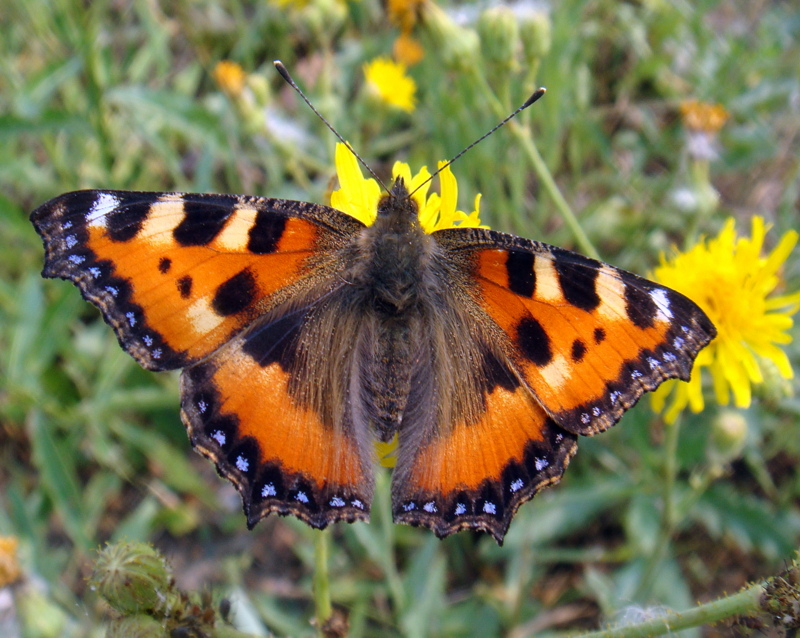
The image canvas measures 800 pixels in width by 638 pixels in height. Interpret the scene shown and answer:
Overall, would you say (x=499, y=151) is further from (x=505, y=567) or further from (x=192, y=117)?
(x=505, y=567)

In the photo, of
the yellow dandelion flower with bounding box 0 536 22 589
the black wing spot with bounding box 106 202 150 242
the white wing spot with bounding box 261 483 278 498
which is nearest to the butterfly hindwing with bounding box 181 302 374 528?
the white wing spot with bounding box 261 483 278 498

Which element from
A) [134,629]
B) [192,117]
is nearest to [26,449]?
[192,117]

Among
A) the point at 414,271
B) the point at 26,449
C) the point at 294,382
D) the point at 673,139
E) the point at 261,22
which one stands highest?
the point at 261,22

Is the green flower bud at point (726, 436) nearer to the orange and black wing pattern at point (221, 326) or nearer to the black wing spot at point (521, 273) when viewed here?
the black wing spot at point (521, 273)

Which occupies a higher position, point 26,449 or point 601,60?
point 601,60

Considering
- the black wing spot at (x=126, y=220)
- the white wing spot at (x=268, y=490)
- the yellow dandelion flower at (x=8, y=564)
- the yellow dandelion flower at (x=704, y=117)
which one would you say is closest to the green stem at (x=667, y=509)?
the white wing spot at (x=268, y=490)
